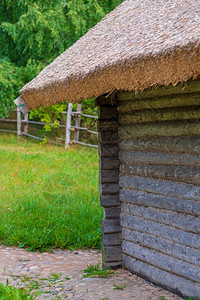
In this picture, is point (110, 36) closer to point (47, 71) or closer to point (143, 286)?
point (47, 71)

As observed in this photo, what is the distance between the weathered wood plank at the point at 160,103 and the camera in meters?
4.00

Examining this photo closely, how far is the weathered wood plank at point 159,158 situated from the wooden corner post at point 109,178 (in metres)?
0.15

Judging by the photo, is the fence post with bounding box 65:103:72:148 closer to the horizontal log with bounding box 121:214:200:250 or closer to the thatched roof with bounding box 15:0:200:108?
the thatched roof with bounding box 15:0:200:108

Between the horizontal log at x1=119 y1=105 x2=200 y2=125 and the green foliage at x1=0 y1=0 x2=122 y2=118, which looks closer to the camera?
the horizontal log at x1=119 y1=105 x2=200 y2=125

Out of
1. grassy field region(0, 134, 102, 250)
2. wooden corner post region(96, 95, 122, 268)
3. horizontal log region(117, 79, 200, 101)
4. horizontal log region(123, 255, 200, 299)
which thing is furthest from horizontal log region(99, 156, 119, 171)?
grassy field region(0, 134, 102, 250)

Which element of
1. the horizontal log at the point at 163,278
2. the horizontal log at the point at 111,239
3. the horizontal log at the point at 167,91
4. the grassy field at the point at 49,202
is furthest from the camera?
the grassy field at the point at 49,202

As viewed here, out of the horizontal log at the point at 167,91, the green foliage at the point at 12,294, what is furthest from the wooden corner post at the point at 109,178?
the green foliage at the point at 12,294

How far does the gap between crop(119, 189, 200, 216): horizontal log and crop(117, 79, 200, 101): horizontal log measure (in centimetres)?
93

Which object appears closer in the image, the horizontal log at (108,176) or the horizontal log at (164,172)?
the horizontal log at (164,172)

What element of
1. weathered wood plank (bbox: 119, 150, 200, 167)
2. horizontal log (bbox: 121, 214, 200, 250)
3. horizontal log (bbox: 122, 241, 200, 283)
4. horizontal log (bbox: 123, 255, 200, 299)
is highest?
weathered wood plank (bbox: 119, 150, 200, 167)

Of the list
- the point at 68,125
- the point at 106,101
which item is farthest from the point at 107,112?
the point at 68,125

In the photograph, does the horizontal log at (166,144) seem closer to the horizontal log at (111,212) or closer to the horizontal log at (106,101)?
the horizontal log at (106,101)

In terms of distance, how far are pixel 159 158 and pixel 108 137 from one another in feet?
2.96

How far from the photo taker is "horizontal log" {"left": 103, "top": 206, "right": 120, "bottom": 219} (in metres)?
5.31
